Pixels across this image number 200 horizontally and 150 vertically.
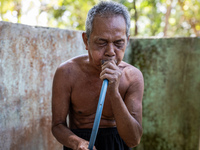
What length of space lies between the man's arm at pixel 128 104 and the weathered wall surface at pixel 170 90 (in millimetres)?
1270

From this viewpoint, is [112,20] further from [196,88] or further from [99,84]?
[196,88]

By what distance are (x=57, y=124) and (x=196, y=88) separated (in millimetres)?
2102

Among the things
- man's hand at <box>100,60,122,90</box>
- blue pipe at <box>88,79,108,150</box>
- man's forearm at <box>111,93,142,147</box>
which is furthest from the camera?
man's forearm at <box>111,93,142,147</box>

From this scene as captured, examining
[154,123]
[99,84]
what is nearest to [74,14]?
[154,123]

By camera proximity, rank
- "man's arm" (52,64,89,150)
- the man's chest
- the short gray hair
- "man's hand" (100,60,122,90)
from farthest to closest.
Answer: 1. the man's chest
2. "man's arm" (52,64,89,150)
3. the short gray hair
4. "man's hand" (100,60,122,90)

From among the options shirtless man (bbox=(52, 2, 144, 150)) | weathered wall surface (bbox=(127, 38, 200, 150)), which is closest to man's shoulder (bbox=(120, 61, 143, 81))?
shirtless man (bbox=(52, 2, 144, 150))

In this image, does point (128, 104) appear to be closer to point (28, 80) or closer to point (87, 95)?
point (87, 95)

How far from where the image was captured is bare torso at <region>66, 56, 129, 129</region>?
206cm

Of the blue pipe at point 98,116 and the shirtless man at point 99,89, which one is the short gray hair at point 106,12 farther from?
the blue pipe at point 98,116

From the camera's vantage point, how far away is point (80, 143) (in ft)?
5.44

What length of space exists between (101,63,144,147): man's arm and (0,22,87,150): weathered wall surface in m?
0.99

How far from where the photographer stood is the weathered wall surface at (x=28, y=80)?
2.25m

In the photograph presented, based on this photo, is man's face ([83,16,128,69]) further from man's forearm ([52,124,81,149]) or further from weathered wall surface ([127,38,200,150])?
weathered wall surface ([127,38,200,150])

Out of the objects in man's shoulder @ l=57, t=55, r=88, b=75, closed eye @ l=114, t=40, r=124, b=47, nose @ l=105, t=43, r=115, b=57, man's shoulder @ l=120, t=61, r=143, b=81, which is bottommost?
man's shoulder @ l=120, t=61, r=143, b=81
